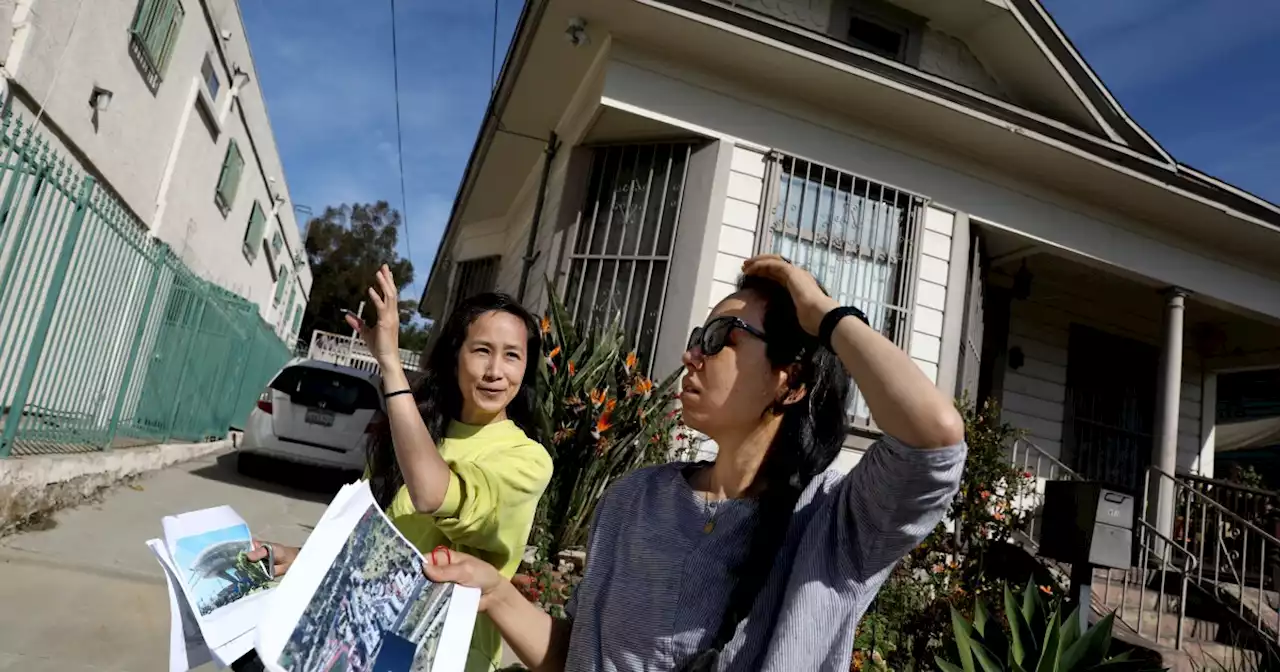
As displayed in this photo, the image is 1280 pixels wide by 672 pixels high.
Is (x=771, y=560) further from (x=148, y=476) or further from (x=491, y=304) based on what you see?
(x=148, y=476)

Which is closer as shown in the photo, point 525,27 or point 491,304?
point 491,304

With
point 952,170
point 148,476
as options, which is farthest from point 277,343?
point 952,170

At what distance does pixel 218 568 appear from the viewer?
1.09 m

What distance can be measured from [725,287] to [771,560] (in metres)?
5.50

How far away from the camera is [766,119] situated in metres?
6.98

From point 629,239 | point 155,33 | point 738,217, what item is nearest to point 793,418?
point 738,217

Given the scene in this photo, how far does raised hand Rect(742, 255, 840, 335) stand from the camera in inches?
51.0

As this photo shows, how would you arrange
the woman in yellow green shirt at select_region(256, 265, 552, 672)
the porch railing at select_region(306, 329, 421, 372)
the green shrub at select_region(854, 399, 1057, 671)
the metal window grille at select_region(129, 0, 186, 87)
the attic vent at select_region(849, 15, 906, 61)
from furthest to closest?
the porch railing at select_region(306, 329, 421, 372) < the metal window grille at select_region(129, 0, 186, 87) < the attic vent at select_region(849, 15, 906, 61) < the green shrub at select_region(854, 399, 1057, 671) < the woman in yellow green shirt at select_region(256, 265, 552, 672)

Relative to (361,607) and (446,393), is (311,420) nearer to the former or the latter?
(446,393)

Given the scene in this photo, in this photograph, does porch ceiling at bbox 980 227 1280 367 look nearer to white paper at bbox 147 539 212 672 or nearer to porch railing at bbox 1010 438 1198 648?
porch railing at bbox 1010 438 1198 648

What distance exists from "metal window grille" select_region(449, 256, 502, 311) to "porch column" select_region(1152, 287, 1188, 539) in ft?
26.9

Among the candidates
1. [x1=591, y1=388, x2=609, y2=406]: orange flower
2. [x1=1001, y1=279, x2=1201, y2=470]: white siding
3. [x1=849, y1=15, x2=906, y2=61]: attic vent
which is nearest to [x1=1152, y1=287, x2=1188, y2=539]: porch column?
[x1=1001, y1=279, x2=1201, y2=470]: white siding

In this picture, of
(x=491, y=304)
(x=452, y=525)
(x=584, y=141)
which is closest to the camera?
(x=452, y=525)

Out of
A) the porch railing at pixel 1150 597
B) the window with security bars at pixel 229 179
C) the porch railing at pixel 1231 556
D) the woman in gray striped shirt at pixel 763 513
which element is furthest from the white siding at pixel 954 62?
the window with security bars at pixel 229 179
